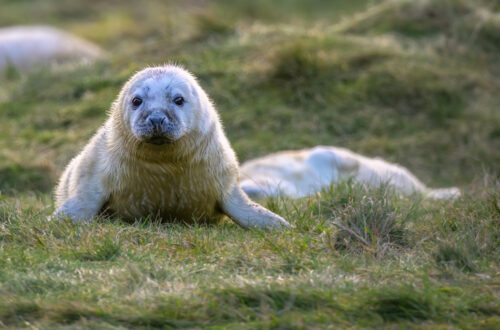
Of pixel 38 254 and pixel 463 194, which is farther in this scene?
pixel 463 194

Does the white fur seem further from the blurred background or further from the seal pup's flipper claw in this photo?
the seal pup's flipper claw

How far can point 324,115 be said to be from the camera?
9.34 metres

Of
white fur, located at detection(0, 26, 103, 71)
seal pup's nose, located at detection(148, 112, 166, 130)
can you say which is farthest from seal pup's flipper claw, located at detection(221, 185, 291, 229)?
white fur, located at detection(0, 26, 103, 71)

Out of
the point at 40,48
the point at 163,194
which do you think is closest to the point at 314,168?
the point at 163,194

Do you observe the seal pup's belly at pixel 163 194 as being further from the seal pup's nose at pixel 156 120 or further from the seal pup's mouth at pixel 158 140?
the seal pup's nose at pixel 156 120

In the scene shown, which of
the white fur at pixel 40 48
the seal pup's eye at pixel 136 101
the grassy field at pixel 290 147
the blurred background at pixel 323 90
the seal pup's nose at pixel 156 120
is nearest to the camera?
the grassy field at pixel 290 147

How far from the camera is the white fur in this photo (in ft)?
46.1

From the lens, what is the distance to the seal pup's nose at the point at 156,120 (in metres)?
4.31

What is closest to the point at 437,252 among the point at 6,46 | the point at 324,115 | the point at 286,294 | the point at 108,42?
the point at 286,294

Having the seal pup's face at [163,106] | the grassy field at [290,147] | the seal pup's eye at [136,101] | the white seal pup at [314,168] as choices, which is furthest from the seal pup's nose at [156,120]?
the white seal pup at [314,168]

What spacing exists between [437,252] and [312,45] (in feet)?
21.8

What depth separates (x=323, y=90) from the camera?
377 inches

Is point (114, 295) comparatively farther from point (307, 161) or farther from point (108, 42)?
point (108, 42)

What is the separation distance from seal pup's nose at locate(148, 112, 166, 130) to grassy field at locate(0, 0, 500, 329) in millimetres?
587
